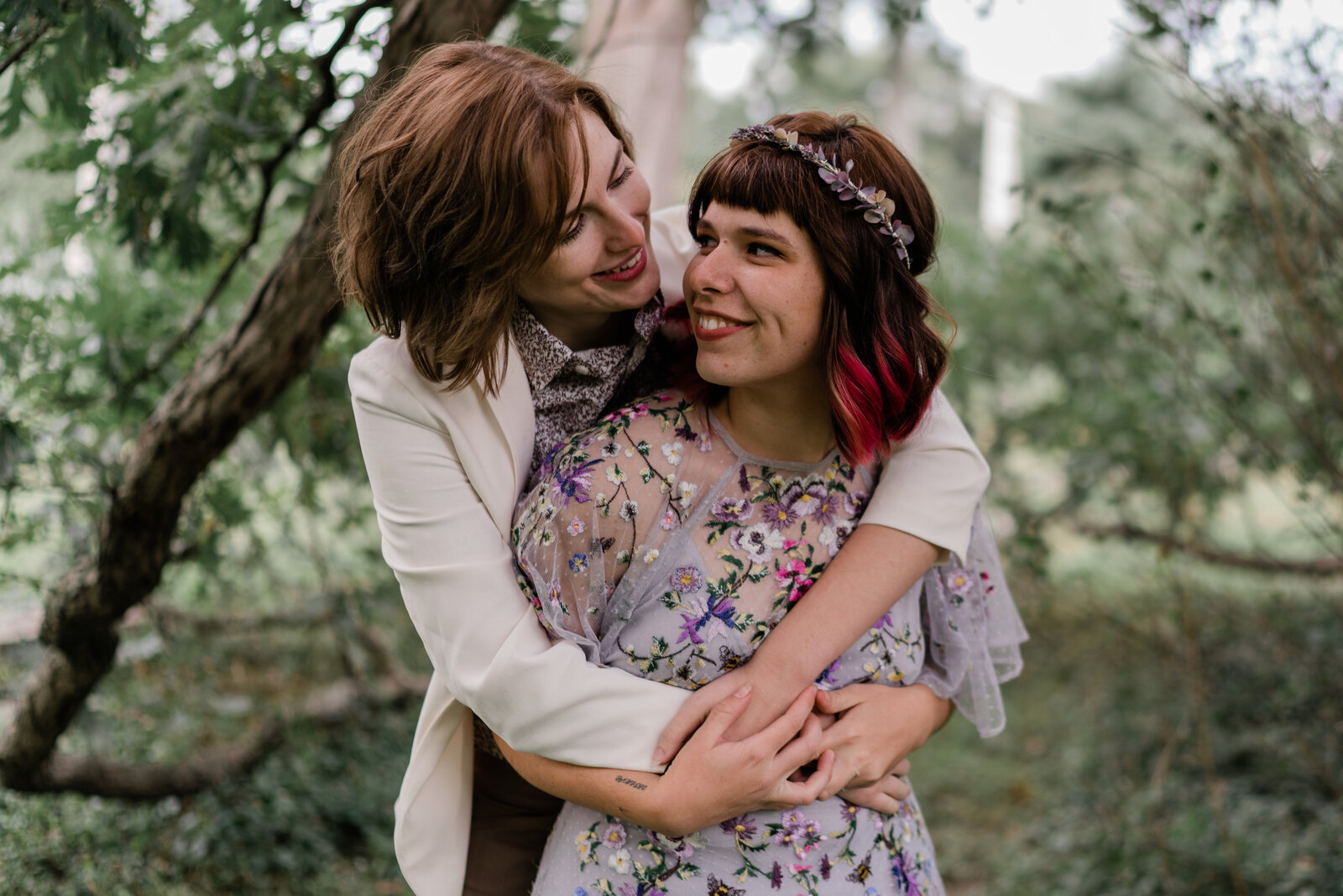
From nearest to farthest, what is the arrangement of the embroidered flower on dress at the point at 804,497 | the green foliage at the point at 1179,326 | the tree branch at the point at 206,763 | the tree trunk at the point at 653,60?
the embroidered flower on dress at the point at 804,497
the tree branch at the point at 206,763
the green foliage at the point at 1179,326
the tree trunk at the point at 653,60

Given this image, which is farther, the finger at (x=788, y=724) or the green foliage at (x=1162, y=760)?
the green foliage at (x=1162, y=760)

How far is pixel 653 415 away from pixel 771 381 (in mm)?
225

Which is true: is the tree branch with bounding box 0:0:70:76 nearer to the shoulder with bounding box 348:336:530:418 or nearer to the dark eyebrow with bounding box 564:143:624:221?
the shoulder with bounding box 348:336:530:418

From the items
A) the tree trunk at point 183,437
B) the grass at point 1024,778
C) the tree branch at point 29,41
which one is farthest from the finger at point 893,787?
the tree branch at point 29,41

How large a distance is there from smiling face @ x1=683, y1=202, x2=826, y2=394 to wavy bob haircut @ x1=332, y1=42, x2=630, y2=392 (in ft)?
0.88

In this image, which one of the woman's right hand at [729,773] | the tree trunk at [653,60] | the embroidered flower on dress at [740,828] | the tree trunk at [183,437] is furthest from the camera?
the tree trunk at [653,60]

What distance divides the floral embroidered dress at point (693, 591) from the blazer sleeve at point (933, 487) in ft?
0.29

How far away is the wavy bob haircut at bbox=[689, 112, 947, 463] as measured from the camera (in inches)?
64.6

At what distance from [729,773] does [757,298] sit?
0.75 m

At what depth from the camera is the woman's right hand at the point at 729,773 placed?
1.58 meters

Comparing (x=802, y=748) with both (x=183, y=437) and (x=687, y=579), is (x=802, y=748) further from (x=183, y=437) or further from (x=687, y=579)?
(x=183, y=437)

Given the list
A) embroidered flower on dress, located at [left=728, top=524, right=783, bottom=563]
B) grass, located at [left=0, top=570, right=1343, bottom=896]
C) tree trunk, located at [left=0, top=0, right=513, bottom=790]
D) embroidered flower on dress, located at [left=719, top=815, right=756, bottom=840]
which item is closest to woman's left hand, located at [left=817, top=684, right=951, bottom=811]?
embroidered flower on dress, located at [left=719, top=815, right=756, bottom=840]

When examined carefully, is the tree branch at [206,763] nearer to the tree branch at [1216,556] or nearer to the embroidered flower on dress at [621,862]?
the embroidered flower on dress at [621,862]

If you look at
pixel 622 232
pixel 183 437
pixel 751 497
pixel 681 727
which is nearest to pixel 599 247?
pixel 622 232
